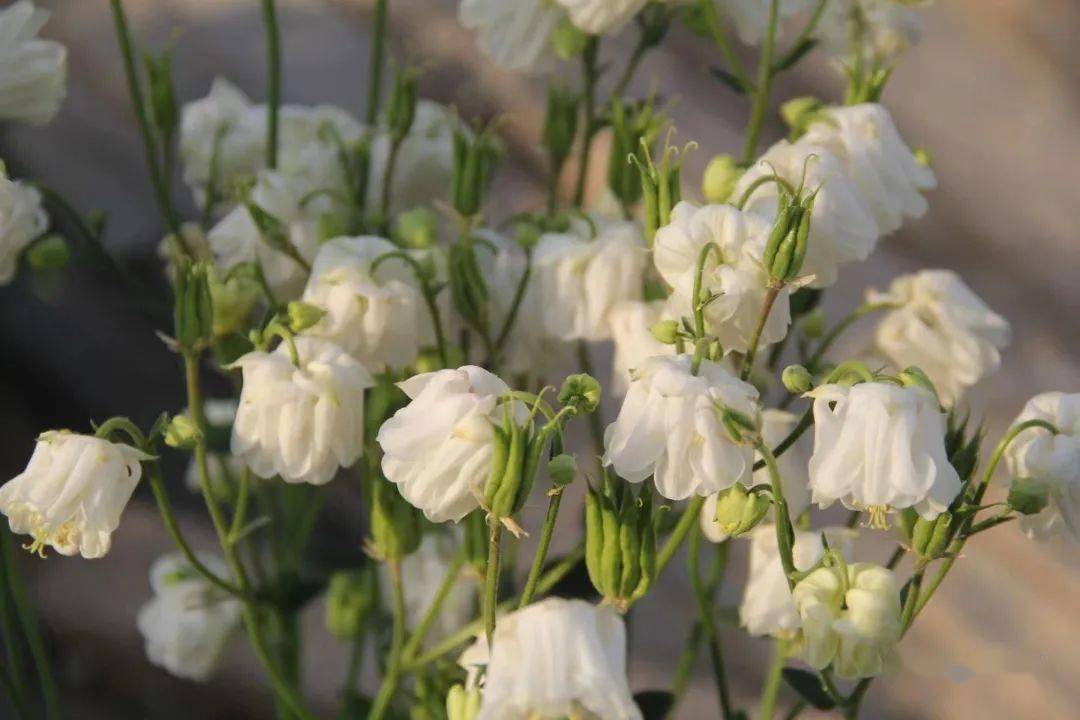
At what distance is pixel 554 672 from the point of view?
19.8 inches

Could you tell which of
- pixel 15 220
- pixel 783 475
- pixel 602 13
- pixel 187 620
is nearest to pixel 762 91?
pixel 602 13

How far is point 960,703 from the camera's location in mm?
1271

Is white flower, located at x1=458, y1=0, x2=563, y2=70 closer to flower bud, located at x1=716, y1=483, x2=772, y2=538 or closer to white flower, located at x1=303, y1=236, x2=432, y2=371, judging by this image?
white flower, located at x1=303, y1=236, x2=432, y2=371

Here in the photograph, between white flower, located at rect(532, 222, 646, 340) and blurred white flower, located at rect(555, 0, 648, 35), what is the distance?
124 millimetres

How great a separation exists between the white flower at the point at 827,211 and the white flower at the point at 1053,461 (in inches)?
4.5

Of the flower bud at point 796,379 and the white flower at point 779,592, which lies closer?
the flower bud at point 796,379

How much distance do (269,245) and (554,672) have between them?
38cm

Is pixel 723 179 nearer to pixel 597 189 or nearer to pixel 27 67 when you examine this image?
pixel 27 67

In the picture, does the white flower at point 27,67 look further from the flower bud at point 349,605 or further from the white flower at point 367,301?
the flower bud at point 349,605

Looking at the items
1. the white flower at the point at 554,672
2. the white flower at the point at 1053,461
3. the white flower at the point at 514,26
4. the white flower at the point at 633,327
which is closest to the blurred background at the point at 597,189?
the white flower at the point at 514,26

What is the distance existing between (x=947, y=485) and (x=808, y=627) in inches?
3.5

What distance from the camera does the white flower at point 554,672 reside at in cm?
50

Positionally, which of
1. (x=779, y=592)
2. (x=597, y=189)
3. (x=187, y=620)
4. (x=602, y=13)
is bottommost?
(x=187, y=620)

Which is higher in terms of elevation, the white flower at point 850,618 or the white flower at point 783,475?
the white flower at point 850,618
